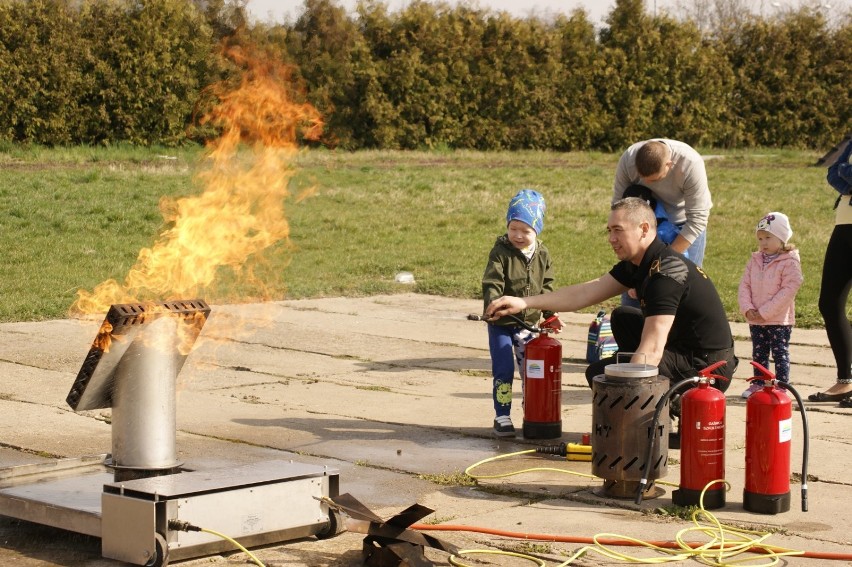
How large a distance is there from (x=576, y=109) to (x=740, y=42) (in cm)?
585

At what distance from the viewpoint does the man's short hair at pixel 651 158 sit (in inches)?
320

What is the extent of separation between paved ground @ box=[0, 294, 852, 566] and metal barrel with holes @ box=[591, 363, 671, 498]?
0.44 ft

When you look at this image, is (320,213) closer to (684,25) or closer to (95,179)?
(95,179)

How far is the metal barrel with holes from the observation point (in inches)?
229

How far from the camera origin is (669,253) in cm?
658

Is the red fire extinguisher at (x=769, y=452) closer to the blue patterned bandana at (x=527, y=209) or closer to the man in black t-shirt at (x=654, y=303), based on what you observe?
the man in black t-shirt at (x=654, y=303)

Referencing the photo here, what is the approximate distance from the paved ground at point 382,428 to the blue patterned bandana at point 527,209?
1278 millimetres

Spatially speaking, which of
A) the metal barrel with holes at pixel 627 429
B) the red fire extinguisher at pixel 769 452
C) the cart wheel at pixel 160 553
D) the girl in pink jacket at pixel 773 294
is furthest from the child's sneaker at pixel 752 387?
the cart wheel at pixel 160 553

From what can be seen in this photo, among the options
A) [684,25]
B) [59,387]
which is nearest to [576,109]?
[684,25]

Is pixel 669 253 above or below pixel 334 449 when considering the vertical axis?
above

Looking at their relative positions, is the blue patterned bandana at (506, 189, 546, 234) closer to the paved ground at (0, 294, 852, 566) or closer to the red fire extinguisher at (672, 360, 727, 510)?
the paved ground at (0, 294, 852, 566)

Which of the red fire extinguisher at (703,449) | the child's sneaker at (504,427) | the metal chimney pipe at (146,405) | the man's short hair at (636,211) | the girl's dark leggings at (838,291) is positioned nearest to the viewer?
the metal chimney pipe at (146,405)

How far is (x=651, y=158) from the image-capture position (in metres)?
8.13

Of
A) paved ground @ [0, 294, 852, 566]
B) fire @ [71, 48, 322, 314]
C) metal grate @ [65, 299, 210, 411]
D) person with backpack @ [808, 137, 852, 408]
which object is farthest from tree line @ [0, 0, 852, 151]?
metal grate @ [65, 299, 210, 411]
